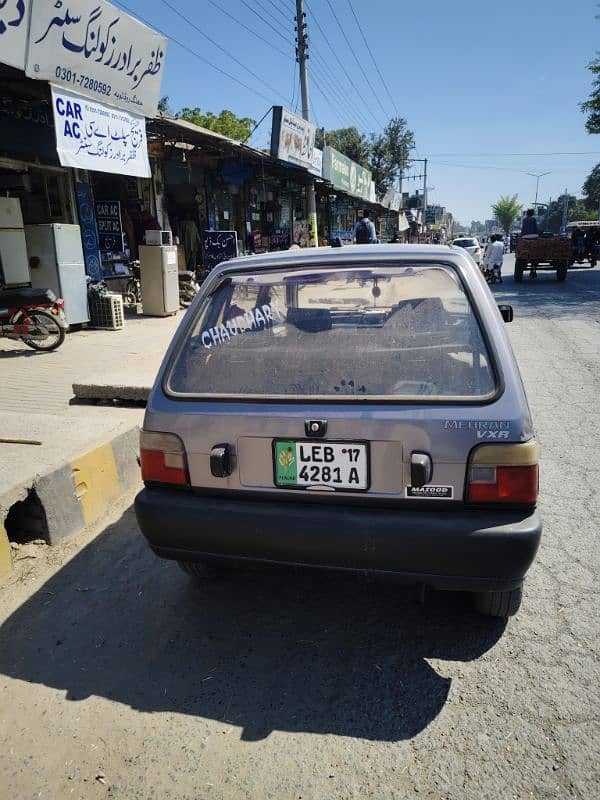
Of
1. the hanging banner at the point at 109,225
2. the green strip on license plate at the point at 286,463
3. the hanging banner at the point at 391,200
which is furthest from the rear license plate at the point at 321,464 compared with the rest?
the hanging banner at the point at 391,200

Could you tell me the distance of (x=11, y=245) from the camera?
8.94 m

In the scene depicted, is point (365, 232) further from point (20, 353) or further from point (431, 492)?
point (431, 492)

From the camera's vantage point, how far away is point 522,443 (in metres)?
2.07

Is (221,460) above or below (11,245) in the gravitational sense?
below

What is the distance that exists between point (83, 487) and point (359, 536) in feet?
7.15

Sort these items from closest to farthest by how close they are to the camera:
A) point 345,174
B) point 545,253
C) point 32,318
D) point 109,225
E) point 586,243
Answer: point 32,318 → point 109,225 → point 545,253 → point 345,174 → point 586,243

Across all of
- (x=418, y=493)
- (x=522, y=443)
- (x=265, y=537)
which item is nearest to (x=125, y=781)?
(x=265, y=537)

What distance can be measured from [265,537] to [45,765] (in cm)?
107

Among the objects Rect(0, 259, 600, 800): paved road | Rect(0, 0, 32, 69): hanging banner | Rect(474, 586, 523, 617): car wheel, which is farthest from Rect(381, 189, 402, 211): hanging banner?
Rect(474, 586, 523, 617): car wheel

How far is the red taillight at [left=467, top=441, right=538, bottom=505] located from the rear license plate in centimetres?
40

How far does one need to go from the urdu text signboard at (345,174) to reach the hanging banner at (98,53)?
1096 centimetres

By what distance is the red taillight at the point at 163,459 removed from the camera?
237cm

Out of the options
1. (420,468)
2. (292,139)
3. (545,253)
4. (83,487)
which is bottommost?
(83,487)

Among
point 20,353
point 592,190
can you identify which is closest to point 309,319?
point 20,353
